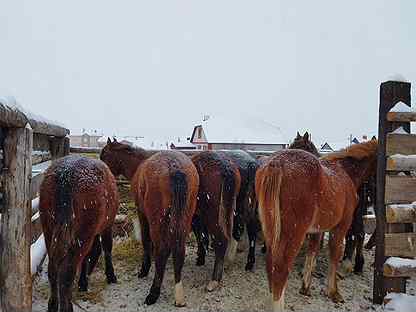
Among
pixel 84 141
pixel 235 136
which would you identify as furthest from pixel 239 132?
pixel 84 141

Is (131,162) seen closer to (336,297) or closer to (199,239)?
(199,239)

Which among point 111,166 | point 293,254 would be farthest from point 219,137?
point 293,254

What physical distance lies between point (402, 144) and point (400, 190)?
1.50 ft

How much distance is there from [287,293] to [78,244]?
8.00ft

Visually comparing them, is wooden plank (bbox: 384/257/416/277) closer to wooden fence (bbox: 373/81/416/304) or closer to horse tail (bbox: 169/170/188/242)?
wooden fence (bbox: 373/81/416/304)

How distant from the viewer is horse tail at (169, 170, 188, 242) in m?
3.74

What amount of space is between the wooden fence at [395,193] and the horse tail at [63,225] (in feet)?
9.45

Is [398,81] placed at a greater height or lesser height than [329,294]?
greater

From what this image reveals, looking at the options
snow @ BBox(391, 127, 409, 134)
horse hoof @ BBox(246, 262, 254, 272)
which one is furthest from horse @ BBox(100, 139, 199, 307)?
snow @ BBox(391, 127, 409, 134)

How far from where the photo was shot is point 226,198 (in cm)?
445

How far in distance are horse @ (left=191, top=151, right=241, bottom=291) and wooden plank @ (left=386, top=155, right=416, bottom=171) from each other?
1758 mm

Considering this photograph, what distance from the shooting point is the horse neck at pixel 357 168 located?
4.65m

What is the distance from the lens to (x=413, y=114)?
3631mm

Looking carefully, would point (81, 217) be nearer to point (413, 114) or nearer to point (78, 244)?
point (78, 244)
